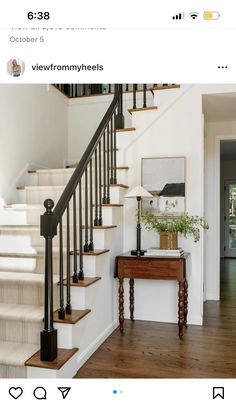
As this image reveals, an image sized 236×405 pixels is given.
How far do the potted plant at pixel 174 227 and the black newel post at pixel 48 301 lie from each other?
1245 mm

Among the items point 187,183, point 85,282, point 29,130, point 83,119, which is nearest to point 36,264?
point 85,282

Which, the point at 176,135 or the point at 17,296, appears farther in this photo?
the point at 176,135

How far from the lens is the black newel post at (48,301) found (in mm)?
1746

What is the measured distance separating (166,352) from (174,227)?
3.14ft

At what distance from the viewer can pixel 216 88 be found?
115 inches

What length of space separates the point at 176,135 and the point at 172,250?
1036 mm

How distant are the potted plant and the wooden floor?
27.6 inches

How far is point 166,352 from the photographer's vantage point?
2334 mm
